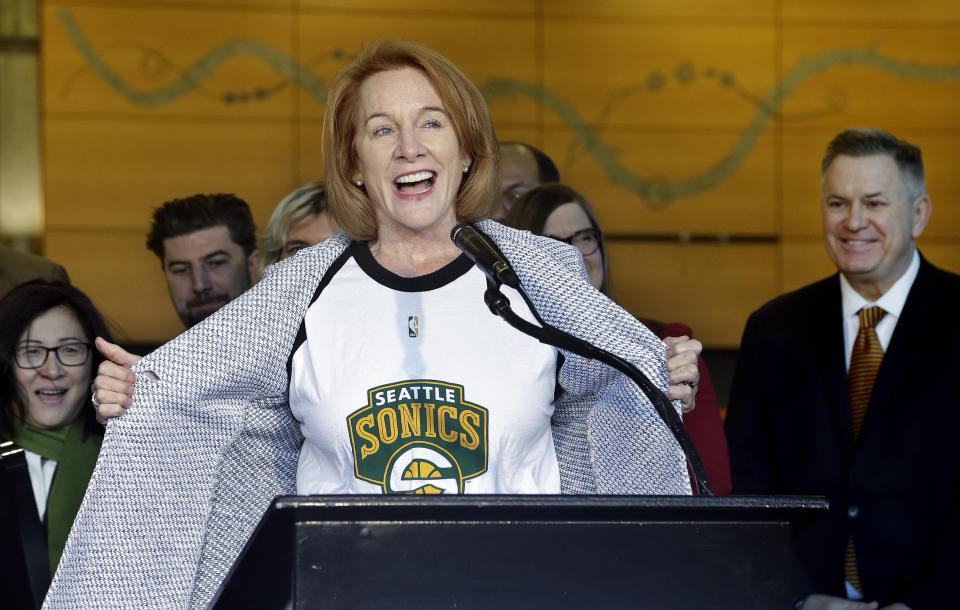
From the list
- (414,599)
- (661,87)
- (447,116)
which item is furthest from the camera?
(661,87)

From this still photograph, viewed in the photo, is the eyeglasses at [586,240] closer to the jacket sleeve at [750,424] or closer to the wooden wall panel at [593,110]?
the jacket sleeve at [750,424]

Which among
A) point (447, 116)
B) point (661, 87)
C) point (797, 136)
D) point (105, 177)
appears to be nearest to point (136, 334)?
point (105, 177)

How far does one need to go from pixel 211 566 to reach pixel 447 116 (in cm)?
66

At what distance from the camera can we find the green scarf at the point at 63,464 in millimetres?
2104

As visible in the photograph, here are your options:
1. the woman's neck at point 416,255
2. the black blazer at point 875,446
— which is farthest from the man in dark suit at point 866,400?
the woman's neck at point 416,255

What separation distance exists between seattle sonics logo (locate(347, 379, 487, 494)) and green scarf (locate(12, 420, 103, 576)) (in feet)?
3.22

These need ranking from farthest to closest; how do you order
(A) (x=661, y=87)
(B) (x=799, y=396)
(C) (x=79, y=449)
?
(A) (x=661, y=87)
(B) (x=799, y=396)
(C) (x=79, y=449)

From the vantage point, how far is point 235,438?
56.0 inches

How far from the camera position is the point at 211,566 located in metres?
1.37

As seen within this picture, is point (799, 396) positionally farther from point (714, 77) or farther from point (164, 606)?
point (714, 77)

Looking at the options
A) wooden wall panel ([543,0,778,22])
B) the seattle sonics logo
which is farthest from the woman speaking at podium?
wooden wall panel ([543,0,778,22])

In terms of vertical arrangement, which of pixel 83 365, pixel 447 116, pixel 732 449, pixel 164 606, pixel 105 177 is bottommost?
pixel 164 606

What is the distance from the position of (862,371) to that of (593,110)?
2878mm

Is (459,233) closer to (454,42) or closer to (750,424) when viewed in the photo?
(750,424)
